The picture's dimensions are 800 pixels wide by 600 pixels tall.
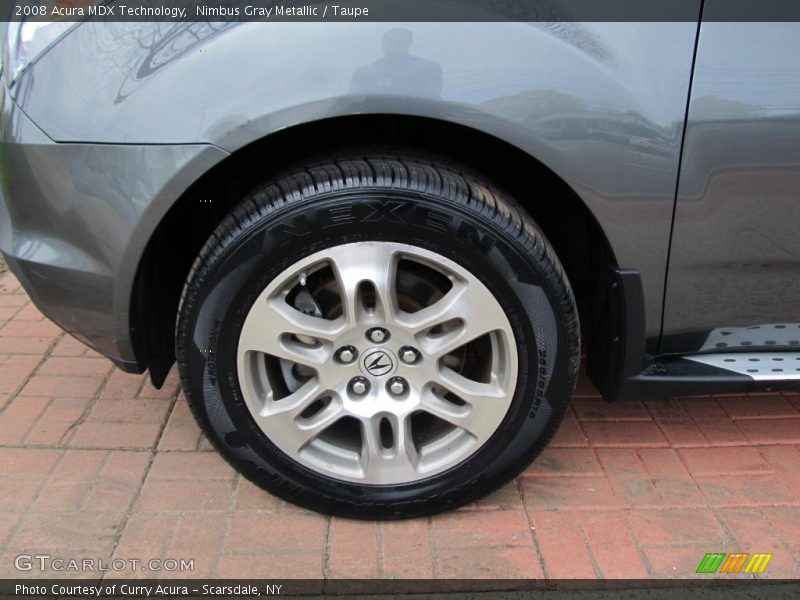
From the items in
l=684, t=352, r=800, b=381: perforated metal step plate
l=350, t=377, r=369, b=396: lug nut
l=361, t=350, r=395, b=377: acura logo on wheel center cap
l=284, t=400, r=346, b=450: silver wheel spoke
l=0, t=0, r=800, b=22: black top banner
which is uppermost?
l=0, t=0, r=800, b=22: black top banner

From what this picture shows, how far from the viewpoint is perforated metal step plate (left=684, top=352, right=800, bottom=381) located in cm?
207

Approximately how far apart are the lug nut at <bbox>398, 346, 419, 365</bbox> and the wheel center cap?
0.03 meters

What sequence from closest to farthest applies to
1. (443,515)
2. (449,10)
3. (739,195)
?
(449,10), (739,195), (443,515)

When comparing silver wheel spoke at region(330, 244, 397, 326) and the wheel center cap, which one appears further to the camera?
the wheel center cap

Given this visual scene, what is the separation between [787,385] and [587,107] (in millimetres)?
1043

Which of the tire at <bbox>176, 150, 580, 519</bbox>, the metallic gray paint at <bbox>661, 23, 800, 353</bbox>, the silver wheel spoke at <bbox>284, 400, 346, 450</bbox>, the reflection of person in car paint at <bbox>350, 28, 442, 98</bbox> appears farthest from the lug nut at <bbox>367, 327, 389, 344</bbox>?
the metallic gray paint at <bbox>661, 23, 800, 353</bbox>

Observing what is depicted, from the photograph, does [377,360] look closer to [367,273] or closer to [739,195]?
[367,273]

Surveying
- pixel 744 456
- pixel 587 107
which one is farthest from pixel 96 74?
pixel 744 456

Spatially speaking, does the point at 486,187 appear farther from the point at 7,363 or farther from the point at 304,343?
the point at 7,363

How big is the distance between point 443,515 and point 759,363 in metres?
1.05

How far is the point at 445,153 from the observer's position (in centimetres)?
212

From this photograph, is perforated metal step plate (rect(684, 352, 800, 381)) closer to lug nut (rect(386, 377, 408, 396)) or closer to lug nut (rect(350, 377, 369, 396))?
lug nut (rect(386, 377, 408, 396))

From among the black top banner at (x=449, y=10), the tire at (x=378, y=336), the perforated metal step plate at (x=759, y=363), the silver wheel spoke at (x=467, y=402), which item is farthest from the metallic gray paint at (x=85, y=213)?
the perforated metal step plate at (x=759, y=363)

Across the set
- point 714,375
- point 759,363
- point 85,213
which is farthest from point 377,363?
point 759,363
